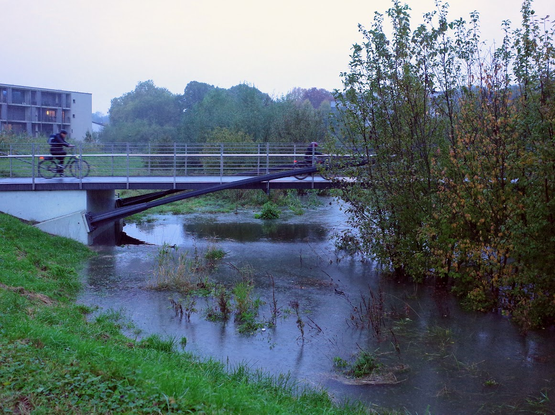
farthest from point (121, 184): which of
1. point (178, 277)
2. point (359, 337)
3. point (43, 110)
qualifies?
point (43, 110)

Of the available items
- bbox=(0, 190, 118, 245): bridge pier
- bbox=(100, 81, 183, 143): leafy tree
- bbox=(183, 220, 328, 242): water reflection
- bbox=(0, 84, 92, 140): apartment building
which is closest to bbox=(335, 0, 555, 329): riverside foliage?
bbox=(183, 220, 328, 242): water reflection

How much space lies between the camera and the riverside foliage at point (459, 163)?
951cm

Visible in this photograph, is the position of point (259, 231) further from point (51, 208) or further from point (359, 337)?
point (359, 337)

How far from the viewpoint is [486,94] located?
1059cm

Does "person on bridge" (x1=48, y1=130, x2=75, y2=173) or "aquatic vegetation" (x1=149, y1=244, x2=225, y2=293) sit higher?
"person on bridge" (x1=48, y1=130, x2=75, y2=173)

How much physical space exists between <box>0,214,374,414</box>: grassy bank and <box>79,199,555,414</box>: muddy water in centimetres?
73

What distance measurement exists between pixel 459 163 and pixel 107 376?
759 centimetres

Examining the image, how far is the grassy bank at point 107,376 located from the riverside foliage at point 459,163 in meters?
5.06

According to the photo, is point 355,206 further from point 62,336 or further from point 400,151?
point 62,336

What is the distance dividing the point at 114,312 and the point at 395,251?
662 centimetres

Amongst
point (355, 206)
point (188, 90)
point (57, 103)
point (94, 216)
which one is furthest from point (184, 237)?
point (188, 90)

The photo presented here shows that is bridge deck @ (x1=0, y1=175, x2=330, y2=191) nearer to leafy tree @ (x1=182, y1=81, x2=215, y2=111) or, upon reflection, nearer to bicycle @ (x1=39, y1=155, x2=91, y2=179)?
bicycle @ (x1=39, y1=155, x2=91, y2=179)

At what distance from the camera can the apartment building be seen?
6258cm

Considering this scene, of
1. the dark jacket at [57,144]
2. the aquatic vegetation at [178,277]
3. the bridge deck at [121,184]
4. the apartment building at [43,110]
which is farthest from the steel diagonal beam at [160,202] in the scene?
the apartment building at [43,110]
